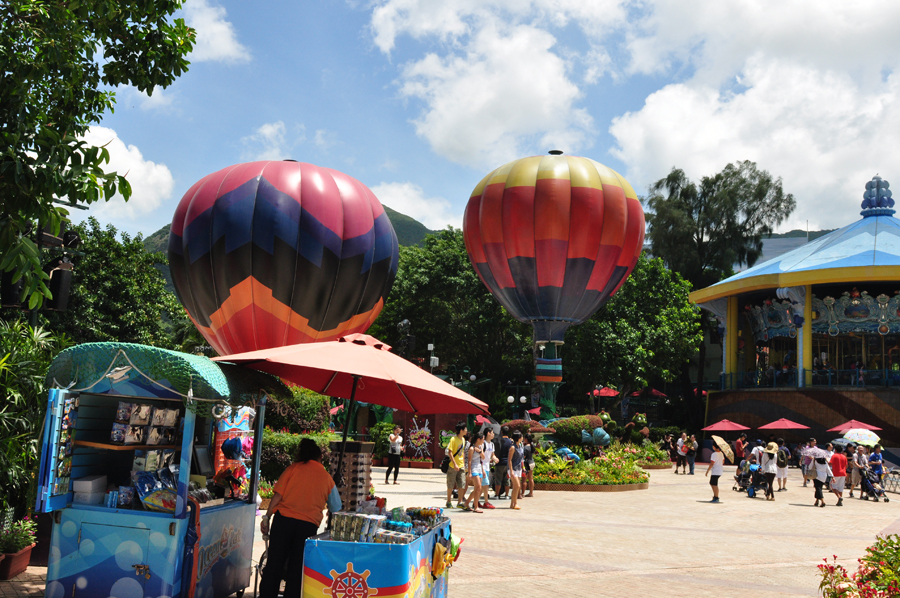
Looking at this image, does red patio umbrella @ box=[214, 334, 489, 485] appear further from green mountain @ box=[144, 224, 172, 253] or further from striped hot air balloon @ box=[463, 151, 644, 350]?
green mountain @ box=[144, 224, 172, 253]

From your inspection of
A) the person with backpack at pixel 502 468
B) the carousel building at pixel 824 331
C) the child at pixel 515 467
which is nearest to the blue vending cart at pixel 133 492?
the child at pixel 515 467

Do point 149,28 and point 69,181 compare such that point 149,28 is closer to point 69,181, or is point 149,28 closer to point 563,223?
point 69,181

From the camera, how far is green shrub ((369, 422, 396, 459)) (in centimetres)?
2833

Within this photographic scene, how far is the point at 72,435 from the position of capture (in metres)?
7.30

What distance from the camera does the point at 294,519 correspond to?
22.8ft

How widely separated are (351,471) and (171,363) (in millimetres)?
2817

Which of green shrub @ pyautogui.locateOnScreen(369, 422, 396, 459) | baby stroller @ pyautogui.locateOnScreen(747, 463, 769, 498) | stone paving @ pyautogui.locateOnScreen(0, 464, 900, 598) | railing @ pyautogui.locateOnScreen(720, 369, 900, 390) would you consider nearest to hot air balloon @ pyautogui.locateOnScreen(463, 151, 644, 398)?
green shrub @ pyautogui.locateOnScreen(369, 422, 396, 459)

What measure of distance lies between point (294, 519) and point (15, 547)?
340 cm

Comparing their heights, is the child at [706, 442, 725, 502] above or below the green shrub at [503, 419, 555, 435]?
below

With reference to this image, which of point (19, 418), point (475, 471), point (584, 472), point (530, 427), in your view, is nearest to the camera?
point (19, 418)

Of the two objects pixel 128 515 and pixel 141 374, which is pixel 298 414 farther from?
pixel 141 374

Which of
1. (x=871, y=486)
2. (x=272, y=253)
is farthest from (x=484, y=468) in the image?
(x=871, y=486)

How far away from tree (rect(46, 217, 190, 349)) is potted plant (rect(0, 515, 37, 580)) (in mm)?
31425

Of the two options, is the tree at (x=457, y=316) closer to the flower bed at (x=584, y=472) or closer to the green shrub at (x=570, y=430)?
the green shrub at (x=570, y=430)
